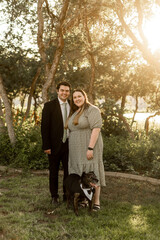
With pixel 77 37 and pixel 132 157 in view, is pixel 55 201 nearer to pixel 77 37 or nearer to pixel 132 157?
pixel 132 157

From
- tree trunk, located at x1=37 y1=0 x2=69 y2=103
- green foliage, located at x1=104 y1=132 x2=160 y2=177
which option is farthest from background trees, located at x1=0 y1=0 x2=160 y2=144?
green foliage, located at x1=104 y1=132 x2=160 y2=177

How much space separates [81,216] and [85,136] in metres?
1.29

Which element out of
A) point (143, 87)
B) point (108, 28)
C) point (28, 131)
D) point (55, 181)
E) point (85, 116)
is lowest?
point (55, 181)

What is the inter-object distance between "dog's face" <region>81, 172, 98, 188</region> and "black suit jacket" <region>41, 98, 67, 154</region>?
2.51ft

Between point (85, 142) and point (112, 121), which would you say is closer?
point (85, 142)

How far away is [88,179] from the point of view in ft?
15.8

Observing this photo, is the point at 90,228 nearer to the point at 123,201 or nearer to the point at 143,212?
the point at 143,212

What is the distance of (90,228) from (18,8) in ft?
27.8

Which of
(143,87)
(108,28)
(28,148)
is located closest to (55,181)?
(28,148)

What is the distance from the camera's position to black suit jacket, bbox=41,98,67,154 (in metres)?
5.33

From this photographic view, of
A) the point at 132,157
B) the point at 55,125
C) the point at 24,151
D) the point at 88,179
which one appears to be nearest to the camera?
the point at 88,179

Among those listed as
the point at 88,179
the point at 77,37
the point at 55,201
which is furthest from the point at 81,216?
the point at 77,37

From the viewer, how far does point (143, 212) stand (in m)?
5.15

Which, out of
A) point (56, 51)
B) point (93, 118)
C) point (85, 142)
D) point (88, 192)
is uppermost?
point (56, 51)
